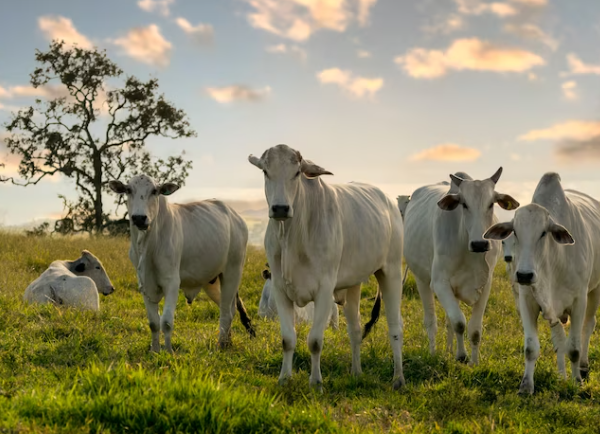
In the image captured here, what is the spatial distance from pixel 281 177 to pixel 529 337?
125 inches

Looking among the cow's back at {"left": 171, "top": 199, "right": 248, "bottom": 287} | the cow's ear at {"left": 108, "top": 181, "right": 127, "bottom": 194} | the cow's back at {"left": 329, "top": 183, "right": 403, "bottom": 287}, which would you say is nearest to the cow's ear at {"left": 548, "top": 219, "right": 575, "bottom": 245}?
the cow's back at {"left": 329, "top": 183, "right": 403, "bottom": 287}

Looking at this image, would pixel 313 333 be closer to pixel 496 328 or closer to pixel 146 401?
pixel 146 401

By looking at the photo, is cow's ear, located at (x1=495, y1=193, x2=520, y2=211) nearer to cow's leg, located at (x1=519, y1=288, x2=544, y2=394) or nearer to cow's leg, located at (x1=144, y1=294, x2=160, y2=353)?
cow's leg, located at (x1=519, y1=288, x2=544, y2=394)

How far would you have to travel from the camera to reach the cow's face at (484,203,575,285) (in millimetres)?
6883

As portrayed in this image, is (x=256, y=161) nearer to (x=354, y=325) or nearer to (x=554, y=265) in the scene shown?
(x=354, y=325)

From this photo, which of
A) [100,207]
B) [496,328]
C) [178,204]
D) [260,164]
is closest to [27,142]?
[100,207]

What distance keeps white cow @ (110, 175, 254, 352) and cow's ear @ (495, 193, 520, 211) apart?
3.87 m

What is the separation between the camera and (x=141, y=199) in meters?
8.40

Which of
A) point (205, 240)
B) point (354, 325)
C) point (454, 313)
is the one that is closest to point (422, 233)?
point (454, 313)

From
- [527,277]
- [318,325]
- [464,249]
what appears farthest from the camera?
[464,249]

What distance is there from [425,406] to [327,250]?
1723mm

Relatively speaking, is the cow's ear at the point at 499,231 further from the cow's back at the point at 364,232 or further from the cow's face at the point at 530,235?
the cow's back at the point at 364,232

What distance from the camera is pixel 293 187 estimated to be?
255 inches

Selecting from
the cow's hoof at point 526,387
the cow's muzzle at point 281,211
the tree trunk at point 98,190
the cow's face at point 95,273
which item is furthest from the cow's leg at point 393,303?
the tree trunk at point 98,190
